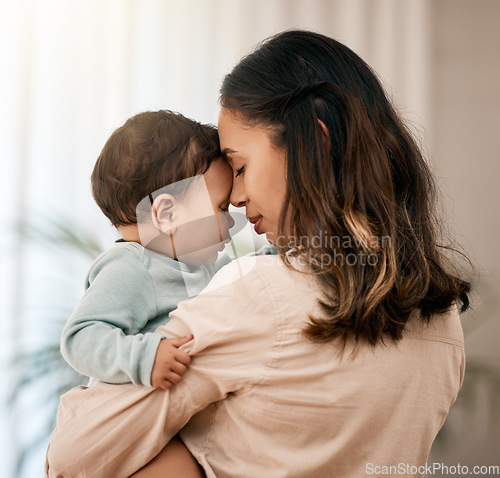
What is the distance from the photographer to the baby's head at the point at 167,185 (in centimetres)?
107

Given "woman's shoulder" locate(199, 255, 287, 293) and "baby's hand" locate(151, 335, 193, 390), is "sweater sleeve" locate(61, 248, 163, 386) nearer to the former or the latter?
"baby's hand" locate(151, 335, 193, 390)

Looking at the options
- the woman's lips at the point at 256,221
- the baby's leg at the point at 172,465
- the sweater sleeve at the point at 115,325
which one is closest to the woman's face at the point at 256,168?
the woman's lips at the point at 256,221

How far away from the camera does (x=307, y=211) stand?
33.8 inches

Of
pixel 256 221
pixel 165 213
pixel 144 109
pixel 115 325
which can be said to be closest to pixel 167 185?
pixel 165 213

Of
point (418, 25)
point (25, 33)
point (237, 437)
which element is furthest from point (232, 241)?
point (418, 25)

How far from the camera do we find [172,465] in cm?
79

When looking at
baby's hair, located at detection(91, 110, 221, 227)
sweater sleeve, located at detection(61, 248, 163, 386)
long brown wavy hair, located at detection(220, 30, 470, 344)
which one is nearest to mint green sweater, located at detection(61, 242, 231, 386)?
sweater sleeve, located at detection(61, 248, 163, 386)

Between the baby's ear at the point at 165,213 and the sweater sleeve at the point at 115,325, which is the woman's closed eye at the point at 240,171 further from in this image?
the sweater sleeve at the point at 115,325

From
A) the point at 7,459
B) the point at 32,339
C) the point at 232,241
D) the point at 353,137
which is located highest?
the point at 353,137

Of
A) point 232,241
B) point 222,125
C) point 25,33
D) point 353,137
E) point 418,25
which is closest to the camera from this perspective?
point 353,137

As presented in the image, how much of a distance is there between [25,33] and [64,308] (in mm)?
1078

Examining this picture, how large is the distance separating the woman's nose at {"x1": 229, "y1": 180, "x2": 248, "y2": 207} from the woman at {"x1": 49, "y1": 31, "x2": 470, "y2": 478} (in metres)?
0.16

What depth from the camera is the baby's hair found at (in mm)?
1067

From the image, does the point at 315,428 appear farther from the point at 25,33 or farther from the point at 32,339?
the point at 25,33
